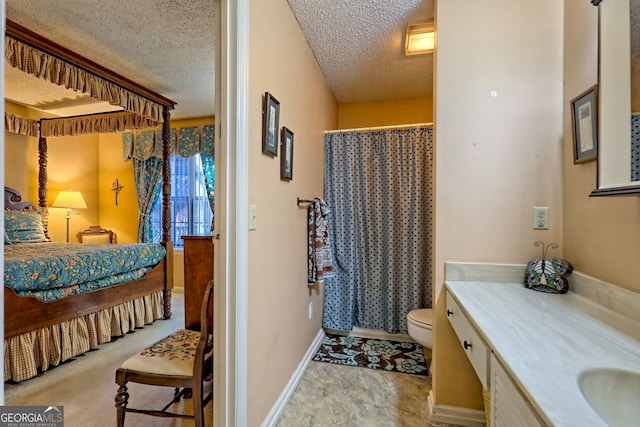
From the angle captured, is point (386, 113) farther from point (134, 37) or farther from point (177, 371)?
point (177, 371)

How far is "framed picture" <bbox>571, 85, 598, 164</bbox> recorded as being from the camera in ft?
3.90

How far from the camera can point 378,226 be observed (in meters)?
2.70

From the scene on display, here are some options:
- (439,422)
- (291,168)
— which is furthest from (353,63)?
(439,422)

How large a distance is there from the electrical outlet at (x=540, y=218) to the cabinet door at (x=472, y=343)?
607mm

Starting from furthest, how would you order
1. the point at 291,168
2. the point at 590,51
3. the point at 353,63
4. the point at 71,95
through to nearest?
the point at 71,95 → the point at 353,63 → the point at 291,168 → the point at 590,51

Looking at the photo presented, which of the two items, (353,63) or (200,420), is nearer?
(200,420)

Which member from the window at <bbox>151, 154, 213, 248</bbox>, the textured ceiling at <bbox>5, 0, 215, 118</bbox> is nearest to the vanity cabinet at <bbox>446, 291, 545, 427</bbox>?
the textured ceiling at <bbox>5, 0, 215, 118</bbox>

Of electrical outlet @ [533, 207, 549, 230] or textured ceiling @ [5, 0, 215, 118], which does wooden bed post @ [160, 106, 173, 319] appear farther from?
electrical outlet @ [533, 207, 549, 230]

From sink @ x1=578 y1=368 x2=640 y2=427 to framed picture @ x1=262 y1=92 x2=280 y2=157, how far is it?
1.39 meters

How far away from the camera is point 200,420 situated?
130 centimetres

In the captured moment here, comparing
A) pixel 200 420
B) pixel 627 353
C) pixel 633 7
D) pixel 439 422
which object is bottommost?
pixel 439 422

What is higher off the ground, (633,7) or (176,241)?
(633,7)

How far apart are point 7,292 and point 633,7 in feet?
11.4

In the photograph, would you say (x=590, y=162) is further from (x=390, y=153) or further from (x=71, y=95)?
(x=71, y=95)
